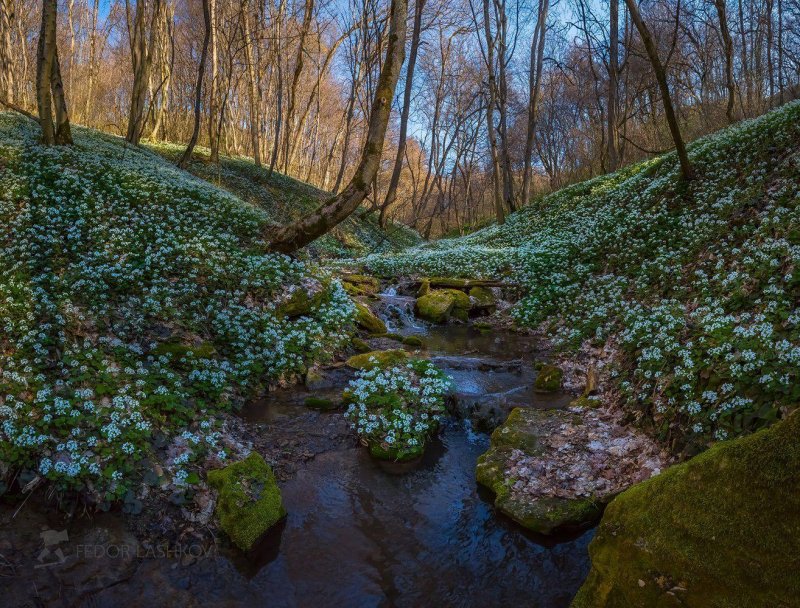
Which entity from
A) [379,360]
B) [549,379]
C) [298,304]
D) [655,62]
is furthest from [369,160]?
[655,62]

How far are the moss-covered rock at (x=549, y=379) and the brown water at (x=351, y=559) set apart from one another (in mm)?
2576

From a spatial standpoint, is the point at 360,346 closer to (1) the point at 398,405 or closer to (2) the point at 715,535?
(1) the point at 398,405

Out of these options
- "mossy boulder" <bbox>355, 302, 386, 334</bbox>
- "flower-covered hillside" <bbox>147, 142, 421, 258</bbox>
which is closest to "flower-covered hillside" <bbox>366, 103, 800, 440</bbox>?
"mossy boulder" <bbox>355, 302, 386, 334</bbox>

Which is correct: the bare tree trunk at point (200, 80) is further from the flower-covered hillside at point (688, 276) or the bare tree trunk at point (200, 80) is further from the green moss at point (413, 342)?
the green moss at point (413, 342)

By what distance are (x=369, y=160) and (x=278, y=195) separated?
14.3 m

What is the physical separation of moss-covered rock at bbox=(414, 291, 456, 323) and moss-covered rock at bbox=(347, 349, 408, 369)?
14.4 feet

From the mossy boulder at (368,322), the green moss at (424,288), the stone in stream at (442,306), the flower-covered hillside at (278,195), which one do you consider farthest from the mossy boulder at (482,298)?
the flower-covered hillside at (278,195)

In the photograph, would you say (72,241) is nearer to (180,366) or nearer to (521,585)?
(180,366)

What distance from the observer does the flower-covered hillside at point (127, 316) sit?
4555 millimetres

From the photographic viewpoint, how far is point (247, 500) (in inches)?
173

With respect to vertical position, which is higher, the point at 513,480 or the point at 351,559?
the point at 513,480

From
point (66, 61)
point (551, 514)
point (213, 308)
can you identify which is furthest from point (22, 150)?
point (66, 61)

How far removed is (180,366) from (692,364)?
Result: 6363mm

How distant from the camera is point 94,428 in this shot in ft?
15.1
